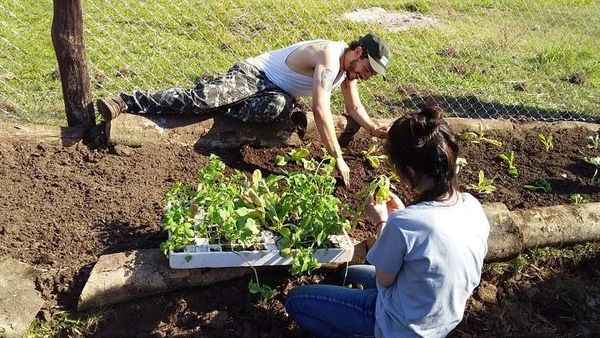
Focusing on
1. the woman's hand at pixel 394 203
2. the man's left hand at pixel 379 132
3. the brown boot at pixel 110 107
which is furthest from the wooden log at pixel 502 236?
the brown boot at pixel 110 107

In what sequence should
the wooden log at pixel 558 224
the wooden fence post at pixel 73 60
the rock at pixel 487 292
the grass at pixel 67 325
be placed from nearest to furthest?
the grass at pixel 67 325 → the rock at pixel 487 292 → the wooden log at pixel 558 224 → the wooden fence post at pixel 73 60

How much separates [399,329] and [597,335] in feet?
5.15

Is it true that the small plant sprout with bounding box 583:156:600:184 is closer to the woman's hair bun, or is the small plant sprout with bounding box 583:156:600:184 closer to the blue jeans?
the blue jeans

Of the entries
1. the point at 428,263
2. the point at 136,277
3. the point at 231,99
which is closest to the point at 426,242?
the point at 428,263

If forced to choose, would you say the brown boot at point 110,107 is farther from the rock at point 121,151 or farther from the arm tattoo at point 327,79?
the arm tattoo at point 327,79

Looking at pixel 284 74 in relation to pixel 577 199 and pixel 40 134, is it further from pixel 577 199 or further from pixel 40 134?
pixel 577 199

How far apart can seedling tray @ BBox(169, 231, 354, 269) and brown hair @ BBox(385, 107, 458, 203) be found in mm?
864

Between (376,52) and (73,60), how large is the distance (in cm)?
189

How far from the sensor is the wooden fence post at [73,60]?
160 inches

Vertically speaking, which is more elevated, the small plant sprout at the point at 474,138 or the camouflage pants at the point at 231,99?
the camouflage pants at the point at 231,99

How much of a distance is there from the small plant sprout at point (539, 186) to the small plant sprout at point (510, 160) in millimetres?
146

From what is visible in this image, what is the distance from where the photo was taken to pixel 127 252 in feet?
10.8

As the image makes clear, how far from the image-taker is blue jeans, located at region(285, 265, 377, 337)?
2918 mm

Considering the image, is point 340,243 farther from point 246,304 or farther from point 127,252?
point 127,252
